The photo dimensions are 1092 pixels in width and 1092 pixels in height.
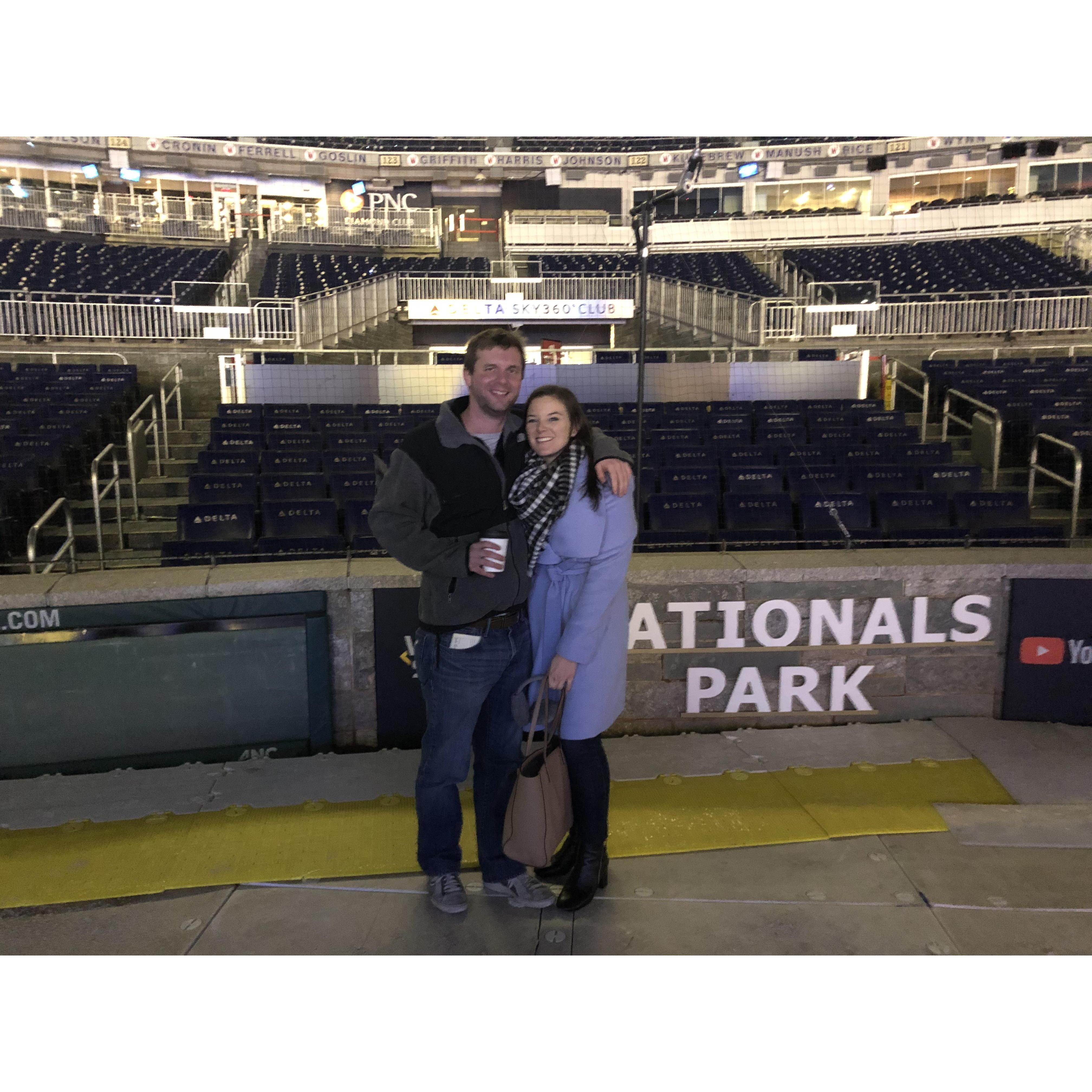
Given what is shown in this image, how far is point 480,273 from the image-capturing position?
1783cm

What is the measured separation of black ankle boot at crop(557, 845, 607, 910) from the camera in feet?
7.76

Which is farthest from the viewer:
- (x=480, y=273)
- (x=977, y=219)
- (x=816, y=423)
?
(x=977, y=219)

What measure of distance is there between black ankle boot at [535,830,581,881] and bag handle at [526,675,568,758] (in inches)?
13.7

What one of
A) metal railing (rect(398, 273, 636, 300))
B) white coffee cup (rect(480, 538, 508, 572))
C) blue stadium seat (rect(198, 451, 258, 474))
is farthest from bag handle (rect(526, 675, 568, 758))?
metal railing (rect(398, 273, 636, 300))

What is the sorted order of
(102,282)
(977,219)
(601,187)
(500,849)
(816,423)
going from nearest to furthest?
(500,849) < (816,423) < (102,282) < (977,219) < (601,187)

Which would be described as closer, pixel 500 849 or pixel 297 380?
pixel 500 849

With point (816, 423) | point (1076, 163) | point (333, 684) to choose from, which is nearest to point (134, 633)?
point (333, 684)

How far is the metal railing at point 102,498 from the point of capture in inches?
199

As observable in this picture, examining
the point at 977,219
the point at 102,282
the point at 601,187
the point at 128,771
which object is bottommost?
the point at 128,771

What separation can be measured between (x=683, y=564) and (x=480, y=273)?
50.8 ft

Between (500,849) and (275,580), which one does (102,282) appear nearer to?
(275,580)

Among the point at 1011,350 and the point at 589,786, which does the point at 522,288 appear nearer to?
the point at 1011,350

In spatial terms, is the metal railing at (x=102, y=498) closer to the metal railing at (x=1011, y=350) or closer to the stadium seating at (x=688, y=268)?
the metal railing at (x=1011, y=350)

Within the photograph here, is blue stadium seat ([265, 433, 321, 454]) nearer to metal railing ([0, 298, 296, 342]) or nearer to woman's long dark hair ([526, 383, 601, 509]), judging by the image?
woman's long dark hair ([526, 383, 601, 509])
